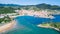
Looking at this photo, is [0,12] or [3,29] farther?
[0,12]

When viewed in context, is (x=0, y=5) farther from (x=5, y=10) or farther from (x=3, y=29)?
(x=3, y=29)

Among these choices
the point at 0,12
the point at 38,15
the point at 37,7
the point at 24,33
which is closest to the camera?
the point at 24,33

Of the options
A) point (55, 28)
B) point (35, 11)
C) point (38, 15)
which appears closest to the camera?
point (55, 28)

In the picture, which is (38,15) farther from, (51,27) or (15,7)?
(51,27)

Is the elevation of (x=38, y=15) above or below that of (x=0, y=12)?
below

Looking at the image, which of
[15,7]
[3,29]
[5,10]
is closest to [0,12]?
[5,10]

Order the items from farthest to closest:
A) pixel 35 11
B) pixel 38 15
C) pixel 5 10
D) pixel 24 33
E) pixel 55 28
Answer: pixel 35 11, pixel 38 15, pixel 5 10, pixel 55 28, pixel 24 33

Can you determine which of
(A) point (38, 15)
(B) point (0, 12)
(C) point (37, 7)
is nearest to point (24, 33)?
(B) point (0, 12)

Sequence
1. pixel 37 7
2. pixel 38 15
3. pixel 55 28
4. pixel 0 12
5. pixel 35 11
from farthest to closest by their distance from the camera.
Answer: pixel 37 7 → pixel 35 11 → pixel 38 15 → pixel 0 12 → pixel 55 28

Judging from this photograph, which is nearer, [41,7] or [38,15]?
[38,15]
